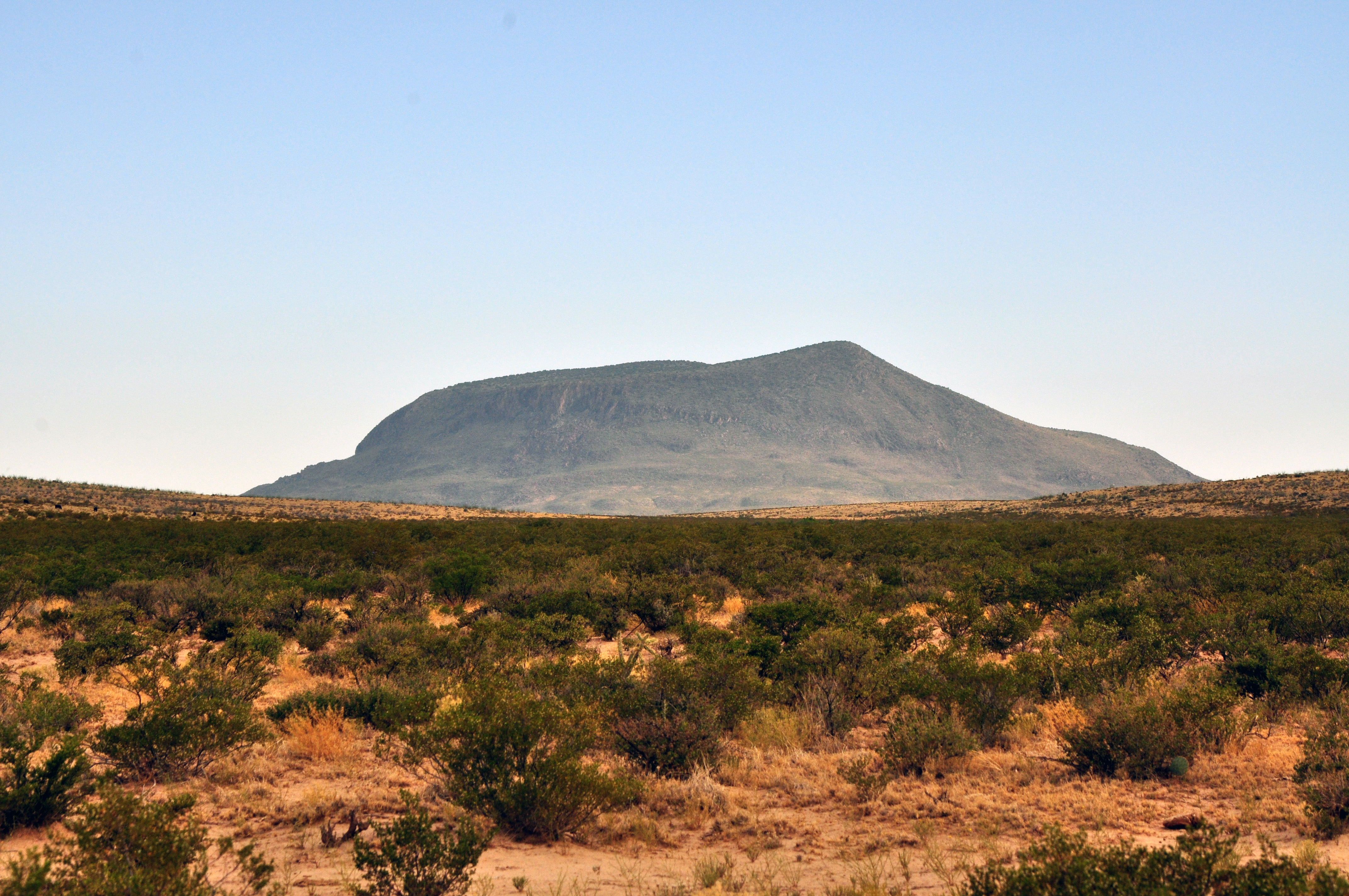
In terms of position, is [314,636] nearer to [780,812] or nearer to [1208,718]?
[780,812]

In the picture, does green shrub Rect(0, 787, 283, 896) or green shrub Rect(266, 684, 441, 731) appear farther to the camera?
green shrub Rect(266, 684, 441, 731)

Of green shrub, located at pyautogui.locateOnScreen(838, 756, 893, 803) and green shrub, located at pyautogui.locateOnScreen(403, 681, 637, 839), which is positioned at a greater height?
green shrub, located at pyautogui.locateOnScreen(403, 681, 637, 839)

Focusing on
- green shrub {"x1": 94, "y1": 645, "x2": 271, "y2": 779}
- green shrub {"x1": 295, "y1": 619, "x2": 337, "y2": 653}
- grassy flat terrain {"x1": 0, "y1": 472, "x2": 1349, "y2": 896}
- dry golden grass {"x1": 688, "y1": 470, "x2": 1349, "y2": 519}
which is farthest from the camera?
dry golden grass {"x1": 688, "y1": 470, "x2": 1349, "y2": 519}

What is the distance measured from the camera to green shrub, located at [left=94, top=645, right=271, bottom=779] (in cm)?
895

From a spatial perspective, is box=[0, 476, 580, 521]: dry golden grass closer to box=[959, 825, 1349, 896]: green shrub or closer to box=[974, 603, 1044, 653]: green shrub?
box=[974, 603, 1044, 653]: green shrub

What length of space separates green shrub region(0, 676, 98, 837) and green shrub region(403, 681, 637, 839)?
293cm

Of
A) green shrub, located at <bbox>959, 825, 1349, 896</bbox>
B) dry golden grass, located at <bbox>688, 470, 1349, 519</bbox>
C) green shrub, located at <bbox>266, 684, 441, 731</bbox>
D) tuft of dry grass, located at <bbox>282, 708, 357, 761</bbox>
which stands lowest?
tuft of dry grass, located at <bbox>282, 708, 357, 761</bbox>

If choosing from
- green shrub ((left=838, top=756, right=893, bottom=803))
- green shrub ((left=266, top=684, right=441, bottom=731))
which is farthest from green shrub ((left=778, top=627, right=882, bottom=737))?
green shrub ((left=266, top=684, right=441, bottom=731))

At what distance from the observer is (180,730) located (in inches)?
359

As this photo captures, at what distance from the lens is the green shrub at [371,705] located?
33.3ft

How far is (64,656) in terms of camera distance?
13.5 m

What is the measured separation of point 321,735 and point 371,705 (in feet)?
3.67

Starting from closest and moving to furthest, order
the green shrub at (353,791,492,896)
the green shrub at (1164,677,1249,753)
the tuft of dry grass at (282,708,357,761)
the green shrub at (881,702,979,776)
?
the green shrub at (353,791,492,896), the green shrub at (881,702,979,776), the green shrub at (1164,677,1249,753), the tuft of dry grass at (282,708,357,761)

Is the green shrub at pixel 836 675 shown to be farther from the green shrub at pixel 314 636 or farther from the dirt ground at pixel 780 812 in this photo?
the green shrub at pixel 314 636
